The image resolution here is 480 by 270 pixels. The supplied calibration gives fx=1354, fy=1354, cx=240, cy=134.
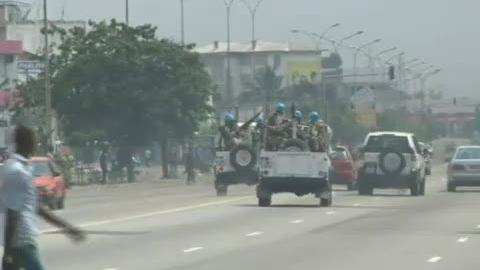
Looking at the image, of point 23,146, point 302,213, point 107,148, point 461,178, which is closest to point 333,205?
point 302,213

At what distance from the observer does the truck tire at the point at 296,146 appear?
35.6 metres

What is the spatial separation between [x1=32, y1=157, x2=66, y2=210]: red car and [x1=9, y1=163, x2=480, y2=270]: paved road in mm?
638

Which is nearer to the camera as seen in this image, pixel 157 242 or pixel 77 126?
pixel 157 242

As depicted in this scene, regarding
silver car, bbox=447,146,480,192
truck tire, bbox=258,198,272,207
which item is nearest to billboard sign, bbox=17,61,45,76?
silver car, bbox=447,146,480,192

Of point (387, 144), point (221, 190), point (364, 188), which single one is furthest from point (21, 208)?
point (364, 188)

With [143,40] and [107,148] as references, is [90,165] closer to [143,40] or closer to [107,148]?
[107,148]

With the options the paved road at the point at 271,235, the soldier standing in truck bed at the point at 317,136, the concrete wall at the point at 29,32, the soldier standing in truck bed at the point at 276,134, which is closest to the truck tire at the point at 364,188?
the paved road at the point at 271,235

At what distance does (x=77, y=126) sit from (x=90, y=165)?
222 cm

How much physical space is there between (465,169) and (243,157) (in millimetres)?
9582

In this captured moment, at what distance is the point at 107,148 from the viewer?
69750 millimetres

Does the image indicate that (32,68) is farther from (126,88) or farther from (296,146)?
(296,146)

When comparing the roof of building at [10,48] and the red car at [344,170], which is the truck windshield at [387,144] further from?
the roof of building at [10,48]

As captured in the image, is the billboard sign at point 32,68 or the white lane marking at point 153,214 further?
the billboard sign at point 32,68

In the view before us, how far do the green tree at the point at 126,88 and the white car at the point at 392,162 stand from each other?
2732cm
